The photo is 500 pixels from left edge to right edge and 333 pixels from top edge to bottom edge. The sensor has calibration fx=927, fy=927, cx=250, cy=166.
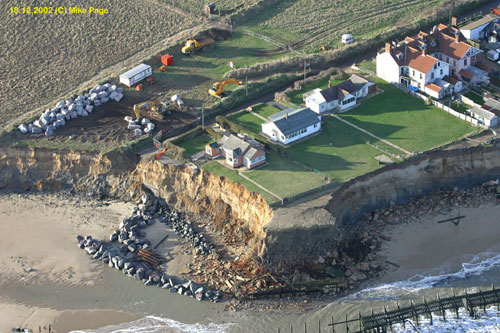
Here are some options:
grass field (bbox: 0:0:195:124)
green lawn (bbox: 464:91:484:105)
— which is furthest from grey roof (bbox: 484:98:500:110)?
grass field (bbox: 0:0:195:124)

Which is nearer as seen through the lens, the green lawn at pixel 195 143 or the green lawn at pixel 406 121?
the green lawn at pixel 406 121

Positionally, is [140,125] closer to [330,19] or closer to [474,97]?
[330,19]

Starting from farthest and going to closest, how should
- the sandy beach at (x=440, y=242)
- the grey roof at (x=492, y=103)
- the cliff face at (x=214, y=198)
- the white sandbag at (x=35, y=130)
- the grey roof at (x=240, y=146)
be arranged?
the white sandbag at (x=35, y=130), the grey roof at (x=492, y=103), the grey roof at (x=240, y=146), the cliff face at (x=214, y=198), the sandy beach at (x=440, y=242)

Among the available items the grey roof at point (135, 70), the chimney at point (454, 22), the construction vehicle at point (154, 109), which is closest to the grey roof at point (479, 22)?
the chimney at point (454, 22)

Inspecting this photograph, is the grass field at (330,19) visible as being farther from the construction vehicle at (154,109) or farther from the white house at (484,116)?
the white house at (484,116)

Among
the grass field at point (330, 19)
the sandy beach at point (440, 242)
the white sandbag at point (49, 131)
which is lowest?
the sandy beach at point (440, 242)

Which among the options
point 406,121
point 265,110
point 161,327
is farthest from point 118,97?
point 161,327

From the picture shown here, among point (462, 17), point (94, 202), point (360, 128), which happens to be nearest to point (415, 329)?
point (360, 128)
